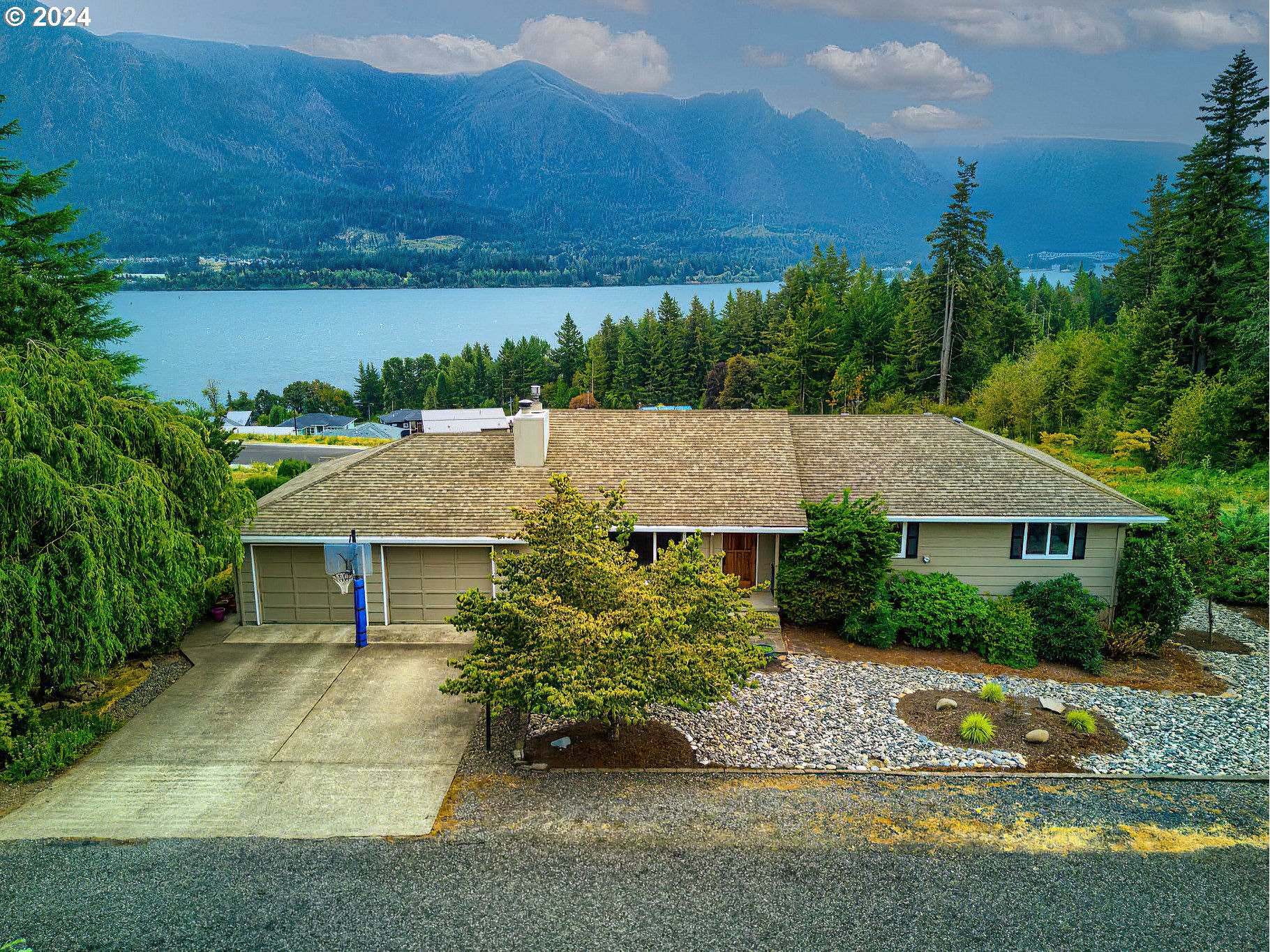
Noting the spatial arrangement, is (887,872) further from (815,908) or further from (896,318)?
(896,318)

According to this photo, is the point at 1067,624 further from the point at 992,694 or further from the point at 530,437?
the point at 530,437

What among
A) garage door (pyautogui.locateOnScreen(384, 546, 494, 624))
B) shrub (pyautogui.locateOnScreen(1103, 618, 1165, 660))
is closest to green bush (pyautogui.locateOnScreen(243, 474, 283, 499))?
garage door (pyautogui.locateOnScreen(384, 546, 494, 624))

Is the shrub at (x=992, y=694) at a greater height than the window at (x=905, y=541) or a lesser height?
lesser

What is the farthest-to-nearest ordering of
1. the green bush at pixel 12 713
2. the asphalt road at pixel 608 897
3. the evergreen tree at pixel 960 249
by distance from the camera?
the evergreen tree at pixel 960 249 < the green bush at pixel 12 713 < the asphalt road at pixel 608 897

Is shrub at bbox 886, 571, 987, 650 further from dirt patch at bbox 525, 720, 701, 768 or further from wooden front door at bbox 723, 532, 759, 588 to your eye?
dirt patch at bbox 525, 720, 701, 768

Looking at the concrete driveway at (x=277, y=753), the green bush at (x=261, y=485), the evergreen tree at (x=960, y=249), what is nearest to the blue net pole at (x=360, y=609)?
the concrete driveway at (x=277, y=753)

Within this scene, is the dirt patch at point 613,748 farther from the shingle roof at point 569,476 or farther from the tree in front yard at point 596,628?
the shingle roof at point 569,476

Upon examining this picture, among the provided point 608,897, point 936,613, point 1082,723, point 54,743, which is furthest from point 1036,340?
point 54,743
